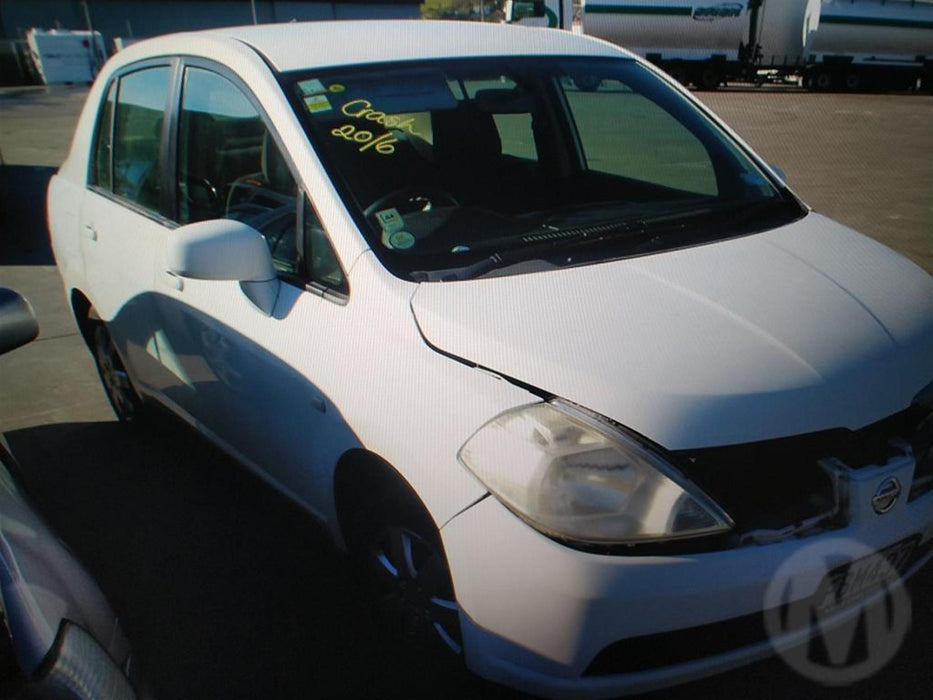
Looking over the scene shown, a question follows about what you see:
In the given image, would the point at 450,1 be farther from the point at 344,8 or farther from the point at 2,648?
the point at 2,648

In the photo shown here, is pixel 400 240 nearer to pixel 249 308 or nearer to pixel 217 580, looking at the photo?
pixel 249 308

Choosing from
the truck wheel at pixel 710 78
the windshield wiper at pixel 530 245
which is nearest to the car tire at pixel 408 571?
the windshield wiper at pixel 530 245

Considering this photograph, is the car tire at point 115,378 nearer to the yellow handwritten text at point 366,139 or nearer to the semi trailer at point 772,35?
the yellow handwritten text at point 366,139

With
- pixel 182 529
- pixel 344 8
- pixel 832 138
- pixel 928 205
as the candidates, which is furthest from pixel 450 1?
pixel 182 529

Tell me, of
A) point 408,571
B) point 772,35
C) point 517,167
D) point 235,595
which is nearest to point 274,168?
point 517,167

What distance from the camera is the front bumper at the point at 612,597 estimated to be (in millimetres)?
1663

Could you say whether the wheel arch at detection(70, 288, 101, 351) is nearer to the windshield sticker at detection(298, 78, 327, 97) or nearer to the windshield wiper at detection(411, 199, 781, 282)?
the windshield sticker at detection(298, 78, 327, 97)

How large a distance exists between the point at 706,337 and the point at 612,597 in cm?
64

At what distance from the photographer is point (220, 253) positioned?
2244mm

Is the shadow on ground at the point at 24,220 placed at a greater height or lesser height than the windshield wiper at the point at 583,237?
lesser

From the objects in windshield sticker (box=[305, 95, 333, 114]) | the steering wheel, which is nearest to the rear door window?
windshield sticker (box=[305, 95, 333, 114])

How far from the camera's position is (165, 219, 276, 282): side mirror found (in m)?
2.24

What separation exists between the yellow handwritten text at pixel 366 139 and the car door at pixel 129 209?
3.06 feet

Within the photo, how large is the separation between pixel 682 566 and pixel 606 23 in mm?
26087
